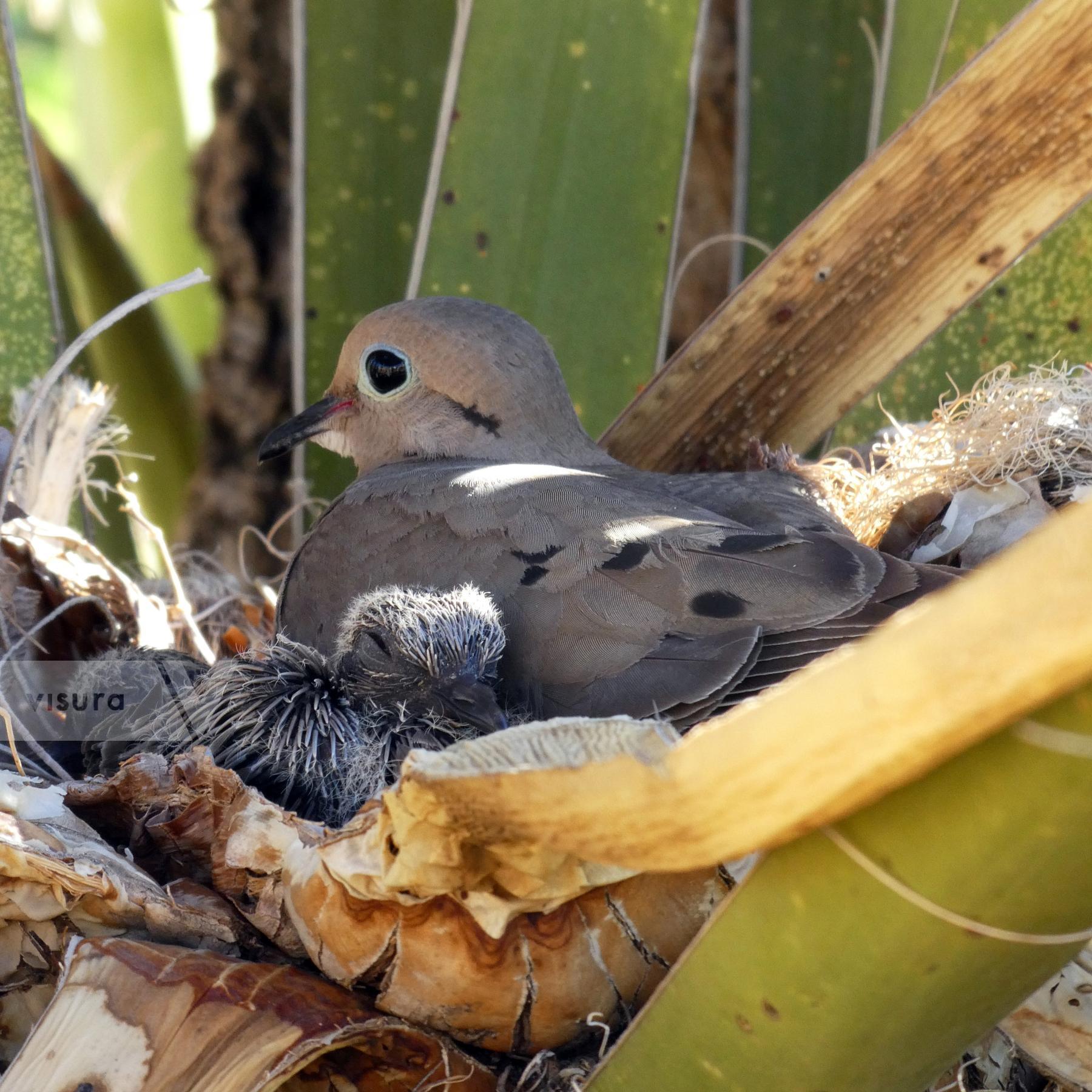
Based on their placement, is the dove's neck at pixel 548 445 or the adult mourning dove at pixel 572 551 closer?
the adult mourning dove at pixel 572 551

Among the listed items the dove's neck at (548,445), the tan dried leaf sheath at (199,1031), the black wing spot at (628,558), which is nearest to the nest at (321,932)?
the tan dried leaf sheath at (199,1031)

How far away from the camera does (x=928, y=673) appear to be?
661 mm

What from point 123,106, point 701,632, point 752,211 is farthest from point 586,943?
point 123,106

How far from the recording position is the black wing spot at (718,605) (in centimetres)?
138

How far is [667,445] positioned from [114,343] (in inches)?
41.5

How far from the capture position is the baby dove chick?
1.38m

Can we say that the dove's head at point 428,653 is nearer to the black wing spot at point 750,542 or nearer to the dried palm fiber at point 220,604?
the black wing spot at point 750,542

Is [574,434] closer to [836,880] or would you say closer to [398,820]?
[398,820]

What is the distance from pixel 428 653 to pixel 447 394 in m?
0.68

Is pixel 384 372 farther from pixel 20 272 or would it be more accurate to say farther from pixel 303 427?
pixel 20 272

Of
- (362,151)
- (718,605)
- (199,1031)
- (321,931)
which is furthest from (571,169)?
(199,1031)

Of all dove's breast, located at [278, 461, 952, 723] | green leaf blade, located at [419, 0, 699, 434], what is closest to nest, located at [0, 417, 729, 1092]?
dove's breast, located at [278, 461, 952, 723]

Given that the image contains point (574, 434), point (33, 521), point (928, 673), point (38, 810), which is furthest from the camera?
point (574, 434)

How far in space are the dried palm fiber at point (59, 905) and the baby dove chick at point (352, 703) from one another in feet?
0.61
